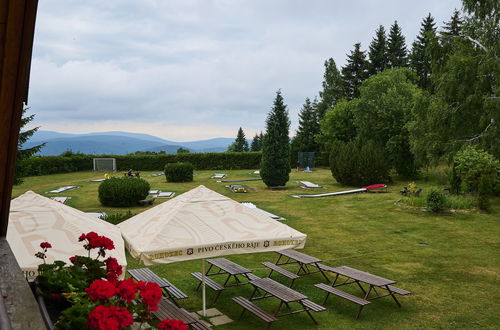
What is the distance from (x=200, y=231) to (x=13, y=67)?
4757mm

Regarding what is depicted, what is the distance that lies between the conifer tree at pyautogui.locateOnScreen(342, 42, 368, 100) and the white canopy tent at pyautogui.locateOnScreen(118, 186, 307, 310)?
51.1 m

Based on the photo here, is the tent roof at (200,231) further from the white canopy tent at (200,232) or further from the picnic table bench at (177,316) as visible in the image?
the picnic table bench at (177,316)

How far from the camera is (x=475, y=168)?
61.1ft

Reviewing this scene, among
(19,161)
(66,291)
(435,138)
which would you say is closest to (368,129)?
(435,138)

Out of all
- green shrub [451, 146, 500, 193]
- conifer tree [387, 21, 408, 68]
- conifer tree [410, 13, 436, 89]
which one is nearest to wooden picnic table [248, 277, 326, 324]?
green shrub [451, 146, 500, 193]

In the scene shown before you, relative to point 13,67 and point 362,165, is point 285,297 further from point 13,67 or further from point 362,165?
point 362,165

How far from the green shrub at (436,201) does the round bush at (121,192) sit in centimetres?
1372

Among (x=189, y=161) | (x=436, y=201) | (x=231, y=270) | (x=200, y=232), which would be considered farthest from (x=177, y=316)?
(x=189, y=161)

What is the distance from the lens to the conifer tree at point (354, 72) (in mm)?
55359

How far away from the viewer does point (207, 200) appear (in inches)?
292

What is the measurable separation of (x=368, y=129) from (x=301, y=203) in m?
14.0

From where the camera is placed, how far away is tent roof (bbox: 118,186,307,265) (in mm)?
6430

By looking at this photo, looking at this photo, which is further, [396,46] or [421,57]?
[396,46]

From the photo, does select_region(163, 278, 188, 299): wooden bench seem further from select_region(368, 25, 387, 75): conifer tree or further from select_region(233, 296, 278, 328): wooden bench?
select_region(368, 25, 387, 75): conifer tree
